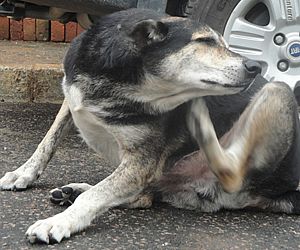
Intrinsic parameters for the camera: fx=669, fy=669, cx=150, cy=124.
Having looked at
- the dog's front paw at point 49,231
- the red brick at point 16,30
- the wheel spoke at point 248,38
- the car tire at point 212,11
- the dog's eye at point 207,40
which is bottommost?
the red brick at point 16,30

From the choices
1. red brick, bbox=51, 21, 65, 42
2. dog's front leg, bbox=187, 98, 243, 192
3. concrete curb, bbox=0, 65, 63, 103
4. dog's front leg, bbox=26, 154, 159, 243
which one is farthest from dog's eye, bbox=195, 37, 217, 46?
red brick, bbox=51, 21, 65, 42

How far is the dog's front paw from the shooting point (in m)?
2.68

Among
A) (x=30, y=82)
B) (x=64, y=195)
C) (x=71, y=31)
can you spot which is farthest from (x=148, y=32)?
(x=71, y=31)

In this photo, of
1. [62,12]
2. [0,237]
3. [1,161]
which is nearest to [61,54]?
[62,12]

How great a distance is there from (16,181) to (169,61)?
39.1 inches

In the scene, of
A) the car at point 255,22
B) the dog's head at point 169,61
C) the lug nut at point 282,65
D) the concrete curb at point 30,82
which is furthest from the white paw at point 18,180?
the concrete curb at point 30,82

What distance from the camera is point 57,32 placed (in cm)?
705

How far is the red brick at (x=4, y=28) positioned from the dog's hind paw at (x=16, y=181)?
3.95 m

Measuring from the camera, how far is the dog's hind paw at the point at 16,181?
328 cm

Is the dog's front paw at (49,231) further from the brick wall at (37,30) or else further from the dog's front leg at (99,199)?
the brick wall at (37,30)

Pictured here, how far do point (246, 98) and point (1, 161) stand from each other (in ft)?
4.80

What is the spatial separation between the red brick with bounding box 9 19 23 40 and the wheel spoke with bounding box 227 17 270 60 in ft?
10.5

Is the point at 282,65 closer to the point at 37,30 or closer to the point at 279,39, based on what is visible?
the point at 279,39

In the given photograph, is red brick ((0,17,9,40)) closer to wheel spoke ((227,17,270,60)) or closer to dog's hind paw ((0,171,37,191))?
wheel spoke ((227,17,270,60))
